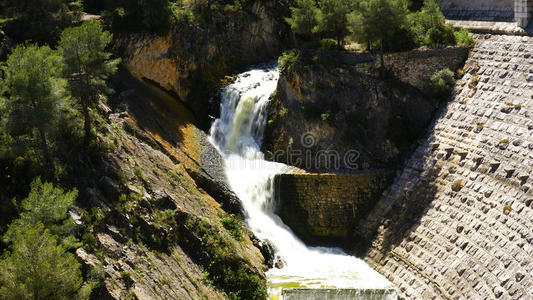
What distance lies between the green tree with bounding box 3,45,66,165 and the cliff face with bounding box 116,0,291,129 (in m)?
13.0

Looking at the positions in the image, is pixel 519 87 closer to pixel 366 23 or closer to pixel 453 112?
pixel 453 112

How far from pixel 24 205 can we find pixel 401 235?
14684 millimetres

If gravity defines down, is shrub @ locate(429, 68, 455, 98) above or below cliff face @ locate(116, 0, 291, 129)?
above

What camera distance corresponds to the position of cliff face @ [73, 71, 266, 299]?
18.5 meters

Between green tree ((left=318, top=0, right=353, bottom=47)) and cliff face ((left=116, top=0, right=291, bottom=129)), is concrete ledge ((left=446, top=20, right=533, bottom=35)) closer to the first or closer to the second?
green tree ((left=318, top=0, right=353, bottom=47))

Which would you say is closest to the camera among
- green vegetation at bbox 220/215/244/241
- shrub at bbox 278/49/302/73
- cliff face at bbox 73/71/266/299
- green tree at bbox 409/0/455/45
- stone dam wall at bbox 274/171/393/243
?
cliff face at bbox 73/71/266/299

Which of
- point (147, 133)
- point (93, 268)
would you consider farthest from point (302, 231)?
point (93, 268)

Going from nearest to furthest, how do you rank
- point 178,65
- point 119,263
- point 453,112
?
point 119,263
point 453,112
point 178,65

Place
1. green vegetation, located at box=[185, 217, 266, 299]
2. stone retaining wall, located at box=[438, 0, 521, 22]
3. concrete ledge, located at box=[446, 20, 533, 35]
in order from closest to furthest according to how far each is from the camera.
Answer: green vegetation, located at box=[185, 217, 266, 299]
concrete ledge, located at box=[446, 20, 533, 35]
stone retaining wall, located at box=[438, 0, 521, 22]

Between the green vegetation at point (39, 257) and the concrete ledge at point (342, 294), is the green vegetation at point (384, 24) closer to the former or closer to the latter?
the concrete ledge at point (342, 294)

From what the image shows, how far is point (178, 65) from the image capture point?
108ft

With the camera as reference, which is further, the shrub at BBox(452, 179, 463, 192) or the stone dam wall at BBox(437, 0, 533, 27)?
the stone dam wall at BBox(437, 0, 533, 27)

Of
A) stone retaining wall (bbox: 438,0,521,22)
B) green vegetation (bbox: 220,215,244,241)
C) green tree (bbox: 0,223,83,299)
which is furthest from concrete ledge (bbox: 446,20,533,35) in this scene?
green tree (bbox: 0,223,83,299)

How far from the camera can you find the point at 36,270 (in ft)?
47.0
